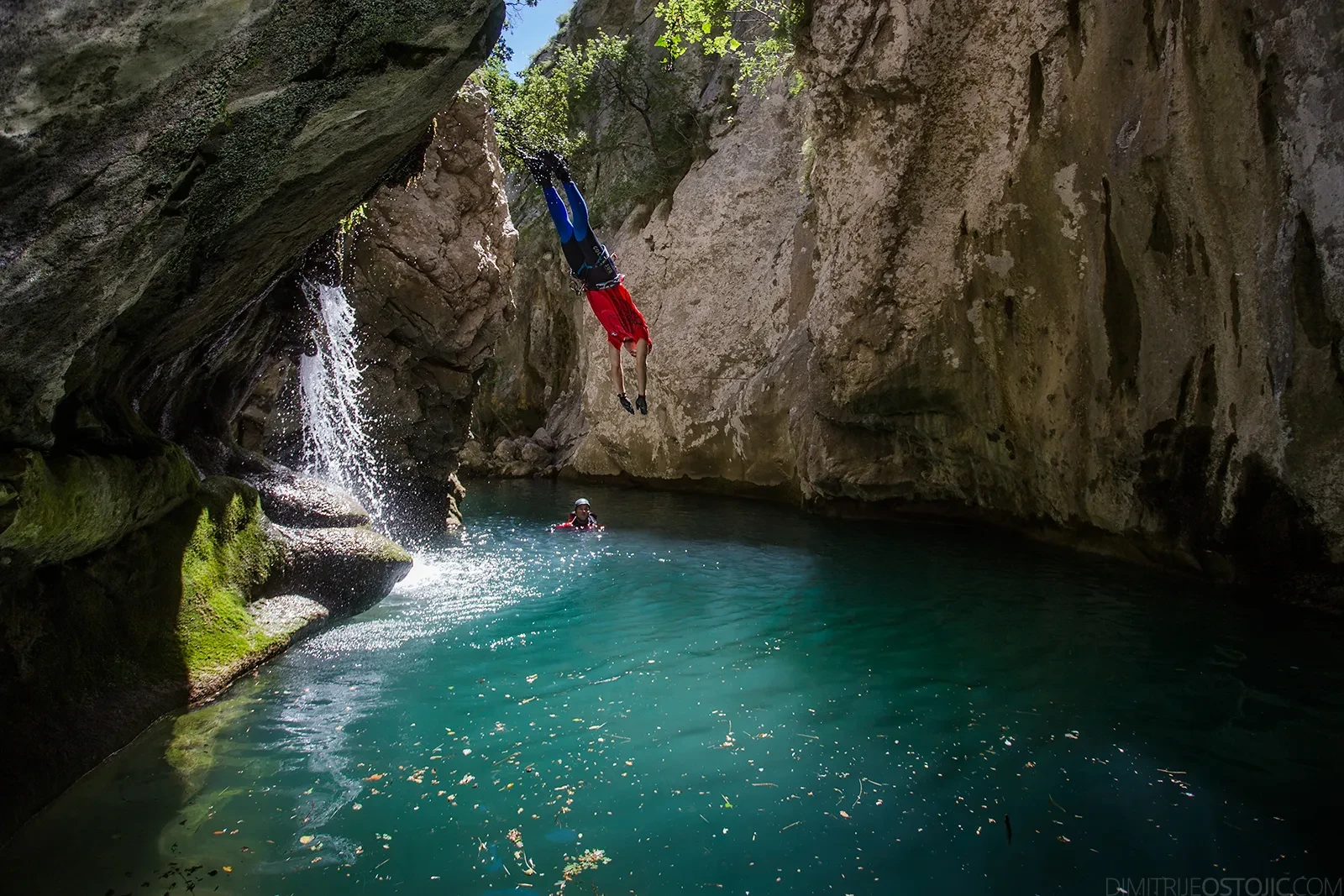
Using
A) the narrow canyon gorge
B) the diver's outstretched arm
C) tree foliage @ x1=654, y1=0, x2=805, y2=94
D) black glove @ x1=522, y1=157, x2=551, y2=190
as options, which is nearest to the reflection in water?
the narrow canyon gorge

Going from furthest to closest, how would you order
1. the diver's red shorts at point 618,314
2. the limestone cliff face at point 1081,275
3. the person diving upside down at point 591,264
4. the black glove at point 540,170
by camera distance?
the diver's red shorts at point 618,314 < the person diving upside down at point 591,264 < the black glove at point 540,170 < the limestone cliff face at point 1081,275

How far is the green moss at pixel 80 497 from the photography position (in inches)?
152

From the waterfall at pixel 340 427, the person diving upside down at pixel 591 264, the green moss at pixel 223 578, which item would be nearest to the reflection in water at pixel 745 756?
the green moss at pixel 223 578

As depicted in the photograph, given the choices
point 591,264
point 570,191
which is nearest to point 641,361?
point 591,264

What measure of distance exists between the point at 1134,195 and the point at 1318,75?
1939mm

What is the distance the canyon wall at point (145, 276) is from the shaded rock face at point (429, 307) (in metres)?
5.04

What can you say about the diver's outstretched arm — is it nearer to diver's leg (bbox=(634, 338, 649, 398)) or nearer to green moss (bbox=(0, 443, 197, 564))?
diver's leg (bbox=(634, 338, 649, 398))

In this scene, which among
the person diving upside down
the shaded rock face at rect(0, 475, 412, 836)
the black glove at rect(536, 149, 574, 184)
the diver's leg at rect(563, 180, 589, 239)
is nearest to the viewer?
the shaded rock face at rect(0, 475, 412, 836)

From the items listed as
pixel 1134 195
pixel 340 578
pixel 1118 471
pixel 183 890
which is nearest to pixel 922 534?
pixel 1118 471

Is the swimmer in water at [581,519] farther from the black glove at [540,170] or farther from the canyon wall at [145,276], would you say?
the canyon wall at [145,276]

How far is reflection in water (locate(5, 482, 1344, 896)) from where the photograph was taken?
356 cm

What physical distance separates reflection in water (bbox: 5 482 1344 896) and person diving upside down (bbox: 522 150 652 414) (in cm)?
401

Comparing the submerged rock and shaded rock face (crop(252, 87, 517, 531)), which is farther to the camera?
shaded rock face (crop(252, 87, 517, 531))

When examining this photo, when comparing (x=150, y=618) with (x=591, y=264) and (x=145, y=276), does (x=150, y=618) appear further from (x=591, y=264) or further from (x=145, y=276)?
(x=591, y=264)
